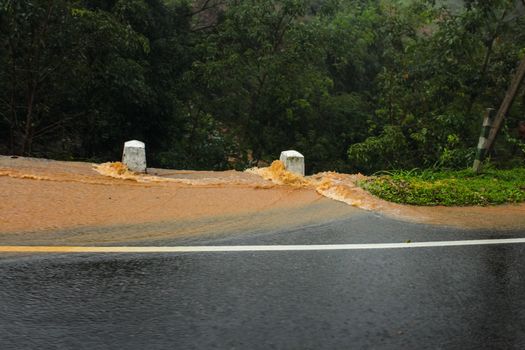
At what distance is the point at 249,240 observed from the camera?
4.62 m

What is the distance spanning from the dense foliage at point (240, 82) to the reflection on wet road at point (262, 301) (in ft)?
21.5

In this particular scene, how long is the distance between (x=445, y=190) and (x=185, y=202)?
326 cm

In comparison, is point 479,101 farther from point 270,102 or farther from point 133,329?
point 133,329

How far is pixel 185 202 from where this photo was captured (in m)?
5.82

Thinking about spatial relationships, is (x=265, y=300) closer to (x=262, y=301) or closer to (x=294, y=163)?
(x=262, y=301)

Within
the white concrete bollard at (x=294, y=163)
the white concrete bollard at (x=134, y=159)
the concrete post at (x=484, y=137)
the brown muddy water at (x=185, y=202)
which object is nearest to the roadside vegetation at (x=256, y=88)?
the concrete post at (x=484, y=137)

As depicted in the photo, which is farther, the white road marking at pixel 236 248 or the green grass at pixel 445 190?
the green grass at pixel 445 190

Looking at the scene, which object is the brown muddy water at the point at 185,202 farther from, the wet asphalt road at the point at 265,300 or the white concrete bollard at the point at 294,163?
the wet asphalt road at the point at 265,300

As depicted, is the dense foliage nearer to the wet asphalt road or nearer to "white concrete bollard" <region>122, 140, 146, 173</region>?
"white concrete bollard" <region>122, 140, 146, 173</region>

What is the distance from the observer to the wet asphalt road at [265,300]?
2.87 meters

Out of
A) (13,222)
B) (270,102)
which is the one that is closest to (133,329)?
(13,222)

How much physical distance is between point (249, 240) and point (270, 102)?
1853 centimetres

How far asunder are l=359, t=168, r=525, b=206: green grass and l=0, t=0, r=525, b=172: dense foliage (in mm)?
2631

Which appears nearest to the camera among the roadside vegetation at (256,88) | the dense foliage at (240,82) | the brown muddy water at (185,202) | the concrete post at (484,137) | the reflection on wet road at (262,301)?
the reflection on wet road at (262,301)
